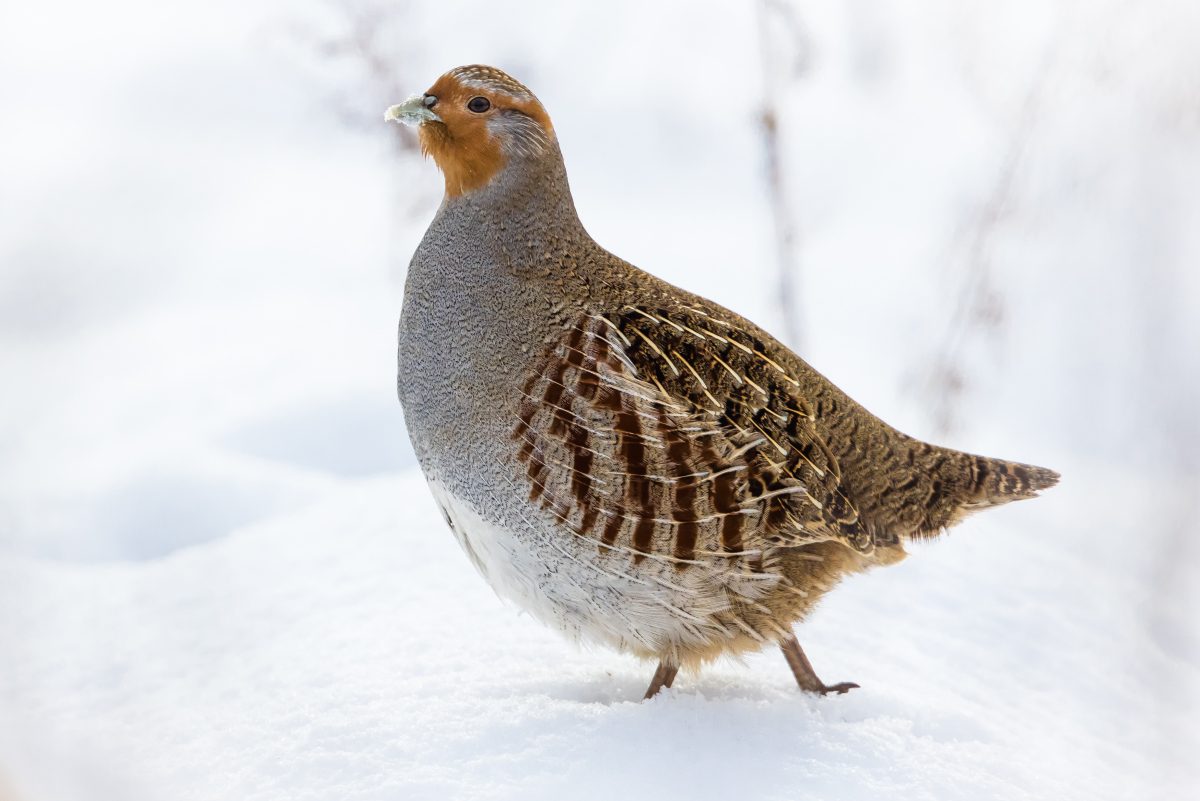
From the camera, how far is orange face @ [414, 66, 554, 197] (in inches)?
54.5

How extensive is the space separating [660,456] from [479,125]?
593 mm

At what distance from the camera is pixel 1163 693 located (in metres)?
1.17

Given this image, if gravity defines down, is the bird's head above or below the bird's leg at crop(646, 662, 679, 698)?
above

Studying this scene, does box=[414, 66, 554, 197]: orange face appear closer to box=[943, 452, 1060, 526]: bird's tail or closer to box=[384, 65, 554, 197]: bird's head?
box=[384, 65, 554, 197]: bird's head

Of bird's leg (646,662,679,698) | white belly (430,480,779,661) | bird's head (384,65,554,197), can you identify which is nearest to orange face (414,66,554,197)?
bird's head (384,65,554,197)

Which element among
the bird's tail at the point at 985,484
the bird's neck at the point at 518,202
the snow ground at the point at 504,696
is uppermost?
the bird's neck at the point at 518,202

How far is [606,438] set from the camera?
4.26 ft

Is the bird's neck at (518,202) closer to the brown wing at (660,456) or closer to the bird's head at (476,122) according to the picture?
the bird's head at (476,122)

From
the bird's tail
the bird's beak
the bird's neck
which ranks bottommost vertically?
the bird's tail

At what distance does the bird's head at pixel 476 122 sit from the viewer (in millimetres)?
1385

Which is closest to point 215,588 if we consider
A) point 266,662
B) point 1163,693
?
point 266,662

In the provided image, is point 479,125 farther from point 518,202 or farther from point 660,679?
point 660,679

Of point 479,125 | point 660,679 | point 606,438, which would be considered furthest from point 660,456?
point 479,125

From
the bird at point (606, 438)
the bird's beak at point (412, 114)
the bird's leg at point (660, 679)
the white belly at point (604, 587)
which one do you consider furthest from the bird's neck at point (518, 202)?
the bird's leg at point (660, 679)
